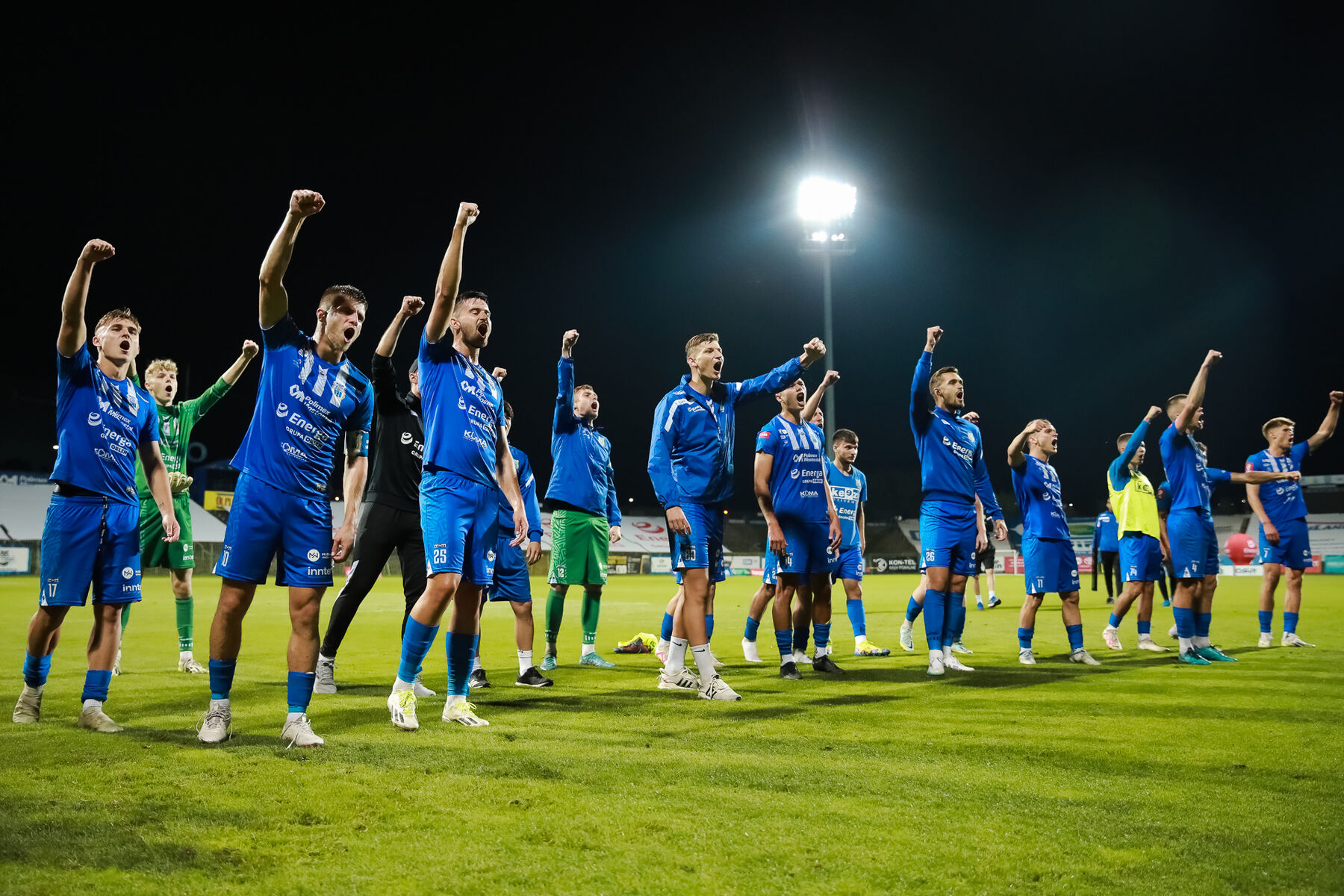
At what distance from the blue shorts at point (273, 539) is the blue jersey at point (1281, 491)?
1048cm

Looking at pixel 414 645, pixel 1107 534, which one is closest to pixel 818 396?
pixel 414 645

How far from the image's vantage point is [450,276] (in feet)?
15.1

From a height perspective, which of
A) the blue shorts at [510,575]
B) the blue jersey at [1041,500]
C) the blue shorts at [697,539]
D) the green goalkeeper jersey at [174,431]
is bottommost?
the blue shorts at [510,575]

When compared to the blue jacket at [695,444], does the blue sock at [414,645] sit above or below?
below

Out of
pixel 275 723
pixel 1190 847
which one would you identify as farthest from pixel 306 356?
pixel 1190 847

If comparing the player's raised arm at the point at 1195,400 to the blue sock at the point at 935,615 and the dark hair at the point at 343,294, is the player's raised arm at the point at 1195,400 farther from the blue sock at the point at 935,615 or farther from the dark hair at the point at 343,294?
the dark hair at the point at 343,294

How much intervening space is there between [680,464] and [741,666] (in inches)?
103

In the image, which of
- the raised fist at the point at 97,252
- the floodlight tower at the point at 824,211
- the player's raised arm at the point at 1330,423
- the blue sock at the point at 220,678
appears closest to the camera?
the blue sock at the point at 220,678

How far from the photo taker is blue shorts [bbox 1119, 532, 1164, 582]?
9.86 m

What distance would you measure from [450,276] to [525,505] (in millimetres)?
2592

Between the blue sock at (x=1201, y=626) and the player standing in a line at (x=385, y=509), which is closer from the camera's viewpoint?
the player standing in a line at (x=385, y=509)

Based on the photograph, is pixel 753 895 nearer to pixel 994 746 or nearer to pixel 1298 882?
pixel 1298 882

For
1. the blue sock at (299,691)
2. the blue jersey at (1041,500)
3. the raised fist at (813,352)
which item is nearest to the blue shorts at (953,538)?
the blue jersey at (1041,500)

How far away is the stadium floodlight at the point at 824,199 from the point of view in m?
28.8
